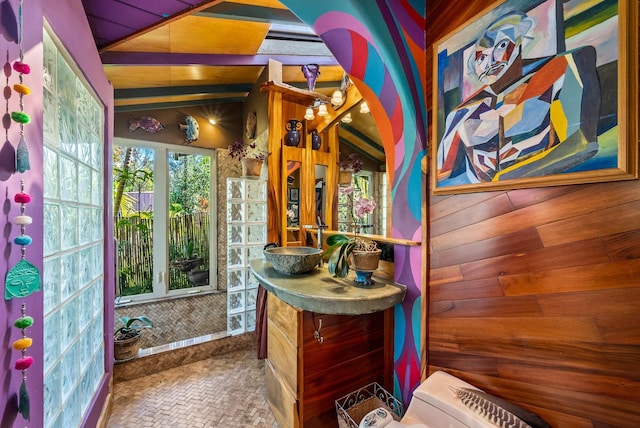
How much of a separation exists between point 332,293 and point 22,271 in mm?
1013

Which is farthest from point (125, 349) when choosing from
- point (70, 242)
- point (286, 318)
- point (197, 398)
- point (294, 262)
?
point (294, 262)

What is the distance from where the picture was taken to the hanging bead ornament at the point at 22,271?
67 centimetres

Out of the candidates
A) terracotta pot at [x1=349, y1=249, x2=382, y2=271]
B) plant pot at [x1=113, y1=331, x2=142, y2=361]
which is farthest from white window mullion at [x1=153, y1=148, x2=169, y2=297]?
terracotta pot at [x1=349, y1=249, x2=382, y2=271]

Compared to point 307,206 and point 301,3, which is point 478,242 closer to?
point 301,3

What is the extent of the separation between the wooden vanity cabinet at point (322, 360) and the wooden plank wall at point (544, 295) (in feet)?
1.36

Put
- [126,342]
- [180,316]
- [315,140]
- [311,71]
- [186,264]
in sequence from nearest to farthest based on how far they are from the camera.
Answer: [126,342]
[311,71]
[315,140]
[180,316]
[186,264]

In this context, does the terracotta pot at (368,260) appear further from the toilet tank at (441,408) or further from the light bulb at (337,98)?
the light bulb at (337,98)

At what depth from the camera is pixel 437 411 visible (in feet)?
2.95

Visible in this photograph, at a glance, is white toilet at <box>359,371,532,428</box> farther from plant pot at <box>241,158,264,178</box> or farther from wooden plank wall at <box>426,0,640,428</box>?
plant pot at <box>241,158,264,178</box>

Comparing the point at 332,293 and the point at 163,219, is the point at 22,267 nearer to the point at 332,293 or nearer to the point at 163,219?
the point at 332,293

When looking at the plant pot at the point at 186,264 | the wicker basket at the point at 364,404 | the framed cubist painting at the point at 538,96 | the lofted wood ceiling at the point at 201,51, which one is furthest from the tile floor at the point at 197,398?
the lofted wood ceiling at the point at 201,51

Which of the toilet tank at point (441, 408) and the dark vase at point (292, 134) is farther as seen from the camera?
the dark vase at point (292, 134)

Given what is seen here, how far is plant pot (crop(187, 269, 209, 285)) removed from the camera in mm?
3104

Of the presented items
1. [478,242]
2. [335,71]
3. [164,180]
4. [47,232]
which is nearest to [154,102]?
[164,180]
